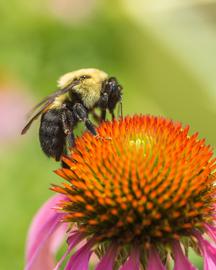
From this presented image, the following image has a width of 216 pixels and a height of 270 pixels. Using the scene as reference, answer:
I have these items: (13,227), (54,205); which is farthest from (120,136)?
(13,227)

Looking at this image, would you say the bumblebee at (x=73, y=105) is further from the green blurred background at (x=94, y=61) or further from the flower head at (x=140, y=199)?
the green blurred background at (x=94, y=61)

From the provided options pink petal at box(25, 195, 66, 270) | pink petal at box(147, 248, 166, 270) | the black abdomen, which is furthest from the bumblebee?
pink petal at box(147, 248, 166, 270)

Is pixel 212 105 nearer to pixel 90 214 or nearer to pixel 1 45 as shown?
pixel 1 45

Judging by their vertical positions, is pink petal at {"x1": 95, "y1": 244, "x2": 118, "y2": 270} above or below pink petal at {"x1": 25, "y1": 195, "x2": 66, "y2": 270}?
below

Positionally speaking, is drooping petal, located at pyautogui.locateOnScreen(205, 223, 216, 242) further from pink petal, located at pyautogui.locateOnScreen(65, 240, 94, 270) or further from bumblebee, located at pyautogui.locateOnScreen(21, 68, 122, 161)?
bumblebee, located at pyautogui.locateOnScreen(21, 68, 122, 161)

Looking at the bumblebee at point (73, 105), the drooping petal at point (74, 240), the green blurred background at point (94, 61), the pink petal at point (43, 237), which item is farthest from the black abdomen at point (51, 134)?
the green blurred background at point (94, 61)

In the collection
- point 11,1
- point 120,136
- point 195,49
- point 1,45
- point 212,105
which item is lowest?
point 120,136

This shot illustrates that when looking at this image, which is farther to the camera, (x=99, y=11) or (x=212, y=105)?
(x=99, y=11)
